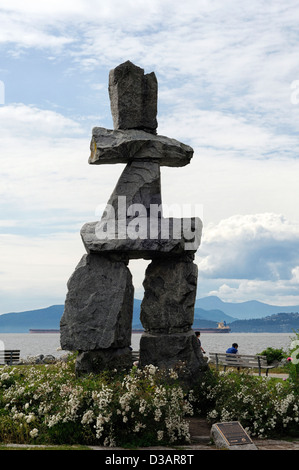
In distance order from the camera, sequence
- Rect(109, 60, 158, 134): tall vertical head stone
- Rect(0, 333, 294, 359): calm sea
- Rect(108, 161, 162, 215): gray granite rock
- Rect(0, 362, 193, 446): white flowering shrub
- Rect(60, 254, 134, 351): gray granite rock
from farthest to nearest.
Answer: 1. Rect(0, 333, 294, 359): calm sea
2. Rect(109, 60, 158, 134): tall vertical head stone
3. Rect(108, 161, 162, 215): gray granite rock
4. Rect(60, 254, 134, 351): gray granite rock
5. Rect(0, 362, 193, 446): white flowering shrub

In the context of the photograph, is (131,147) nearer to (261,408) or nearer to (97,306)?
(97,306)

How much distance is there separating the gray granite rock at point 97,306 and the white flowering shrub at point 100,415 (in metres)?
1.04

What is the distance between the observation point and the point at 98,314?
972 centimetres

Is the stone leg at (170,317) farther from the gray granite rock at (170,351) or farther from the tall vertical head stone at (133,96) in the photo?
the tall vertical head stone at (133,96)

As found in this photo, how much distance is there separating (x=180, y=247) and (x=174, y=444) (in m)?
3.46

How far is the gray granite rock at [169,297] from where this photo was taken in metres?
10.3

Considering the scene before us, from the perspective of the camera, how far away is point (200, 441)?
8.25 meters

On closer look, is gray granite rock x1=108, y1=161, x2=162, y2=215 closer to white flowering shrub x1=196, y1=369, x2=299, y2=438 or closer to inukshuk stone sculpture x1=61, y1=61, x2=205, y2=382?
inukshuk stone sculpture x1=61, y1=61, x2=205, y2=382

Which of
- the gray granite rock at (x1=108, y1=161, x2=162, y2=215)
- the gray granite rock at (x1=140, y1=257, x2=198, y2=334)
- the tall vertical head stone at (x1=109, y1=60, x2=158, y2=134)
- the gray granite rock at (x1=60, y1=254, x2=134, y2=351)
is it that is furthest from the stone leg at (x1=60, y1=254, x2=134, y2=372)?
the tall vertical head stone at (x1=109, y1=60, x2=158, y2=134)

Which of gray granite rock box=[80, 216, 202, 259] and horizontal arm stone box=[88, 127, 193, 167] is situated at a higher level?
horizontal arm stone box=[88, 127, 193, 167]

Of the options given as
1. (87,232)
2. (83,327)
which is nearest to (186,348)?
(83,327)

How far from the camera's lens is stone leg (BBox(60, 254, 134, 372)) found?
9617mm

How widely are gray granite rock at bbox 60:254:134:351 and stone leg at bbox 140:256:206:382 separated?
424mm
